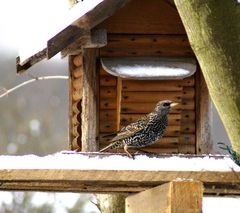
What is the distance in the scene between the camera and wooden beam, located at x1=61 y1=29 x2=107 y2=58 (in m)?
5.03

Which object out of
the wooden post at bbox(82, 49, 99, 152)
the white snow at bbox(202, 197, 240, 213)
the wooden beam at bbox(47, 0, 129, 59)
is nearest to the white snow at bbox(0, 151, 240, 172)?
the wooden beam at bbox(47, 0, 129, 59)

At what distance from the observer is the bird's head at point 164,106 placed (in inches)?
193

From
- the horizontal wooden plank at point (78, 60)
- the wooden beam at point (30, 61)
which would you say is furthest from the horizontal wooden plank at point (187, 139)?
the wooden beam at point (30, 61)

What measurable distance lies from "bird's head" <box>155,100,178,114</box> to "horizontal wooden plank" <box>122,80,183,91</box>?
1.02ft

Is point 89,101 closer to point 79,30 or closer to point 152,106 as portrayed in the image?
point 152,106

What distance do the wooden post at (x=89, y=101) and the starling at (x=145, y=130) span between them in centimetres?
29

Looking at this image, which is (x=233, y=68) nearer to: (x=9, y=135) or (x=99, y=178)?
(x=99, y=178)

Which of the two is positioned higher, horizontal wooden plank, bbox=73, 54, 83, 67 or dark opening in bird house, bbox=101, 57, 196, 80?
horizontal wooden plank, bbox=73, 54, 83, 67

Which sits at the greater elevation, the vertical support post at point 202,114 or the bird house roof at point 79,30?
the bird house roof at point 79,30

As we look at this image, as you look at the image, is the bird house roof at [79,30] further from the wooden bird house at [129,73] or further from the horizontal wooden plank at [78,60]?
the horizontal wooden plank at [78,60]

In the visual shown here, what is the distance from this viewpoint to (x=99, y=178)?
9.44ft

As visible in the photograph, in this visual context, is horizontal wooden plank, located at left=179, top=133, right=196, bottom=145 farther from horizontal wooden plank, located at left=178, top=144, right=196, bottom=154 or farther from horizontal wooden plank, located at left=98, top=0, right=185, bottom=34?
horizontal wooden plank, located at left=98, top=0, right=185, bottom=34

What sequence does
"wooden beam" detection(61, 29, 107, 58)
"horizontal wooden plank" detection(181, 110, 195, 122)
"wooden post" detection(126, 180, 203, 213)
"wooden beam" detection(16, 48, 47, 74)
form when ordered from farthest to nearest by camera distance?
"horizontal wooden plank" detection(181, 110, 195, 122)
"wooden beam" detection(61, 29, 107, 58)
"wooden beam" detection(16, 48, 47, 74)
"wooden post" detection(126, 180, 203, 213)

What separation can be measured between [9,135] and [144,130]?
883 centimetres
